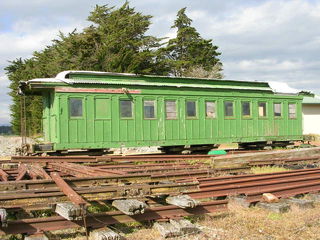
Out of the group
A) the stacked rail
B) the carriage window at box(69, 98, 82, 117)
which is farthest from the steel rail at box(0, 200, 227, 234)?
the carriage window at box(69, 98, 82, 117)

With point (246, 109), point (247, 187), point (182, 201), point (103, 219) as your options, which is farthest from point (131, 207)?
point (246, 109)

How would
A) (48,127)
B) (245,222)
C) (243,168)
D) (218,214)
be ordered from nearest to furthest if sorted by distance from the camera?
(245,222) → (218,214) → (243,168) → (48,127)

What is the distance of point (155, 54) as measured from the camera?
3850 cm

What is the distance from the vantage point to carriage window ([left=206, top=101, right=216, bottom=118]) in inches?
646

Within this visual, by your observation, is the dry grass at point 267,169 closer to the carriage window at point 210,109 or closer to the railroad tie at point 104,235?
the carriage window at point 210,109

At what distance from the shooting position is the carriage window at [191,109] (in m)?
15.9

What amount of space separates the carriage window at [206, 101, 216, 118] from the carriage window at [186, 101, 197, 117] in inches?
25.0

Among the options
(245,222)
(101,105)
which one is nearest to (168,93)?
(101,105)

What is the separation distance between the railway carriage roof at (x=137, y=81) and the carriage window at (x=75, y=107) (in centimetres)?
57

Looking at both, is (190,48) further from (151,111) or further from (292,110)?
(151,111)

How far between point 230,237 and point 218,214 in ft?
3.92

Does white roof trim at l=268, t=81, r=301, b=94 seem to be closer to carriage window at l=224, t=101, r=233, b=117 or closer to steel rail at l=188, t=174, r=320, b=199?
carriage window at l=224, t=101, r=233, b=117

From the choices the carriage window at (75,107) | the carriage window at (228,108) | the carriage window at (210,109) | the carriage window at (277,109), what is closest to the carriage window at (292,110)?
the carriage window at (277,109)

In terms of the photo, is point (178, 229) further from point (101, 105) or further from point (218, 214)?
point (101, 105)
